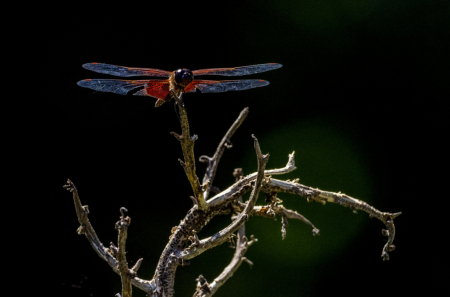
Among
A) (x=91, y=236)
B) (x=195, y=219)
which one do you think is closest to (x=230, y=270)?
(x=195, y=219)

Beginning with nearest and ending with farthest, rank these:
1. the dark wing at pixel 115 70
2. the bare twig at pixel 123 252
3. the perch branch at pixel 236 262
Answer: the bare twig at pixel 123 252 < the dark wing at pixel 115 70 < the perch branch at pixel 236 262

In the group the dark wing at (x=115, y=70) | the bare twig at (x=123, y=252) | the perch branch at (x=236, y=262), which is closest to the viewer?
the bare twig at (x=123, y=252)

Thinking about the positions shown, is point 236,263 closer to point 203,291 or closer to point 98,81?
point 203,291

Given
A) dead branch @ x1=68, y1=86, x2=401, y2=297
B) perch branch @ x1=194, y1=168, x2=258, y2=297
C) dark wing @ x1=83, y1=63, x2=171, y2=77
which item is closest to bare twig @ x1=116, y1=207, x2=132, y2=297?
dead branch @ x1=68, y1=86, x2=401, y2=297

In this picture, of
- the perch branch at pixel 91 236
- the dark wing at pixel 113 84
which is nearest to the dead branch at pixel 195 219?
the perch branch at pixel 91 236

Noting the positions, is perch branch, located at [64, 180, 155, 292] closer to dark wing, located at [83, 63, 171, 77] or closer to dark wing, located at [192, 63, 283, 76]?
dark wing, located at [83, 63, 171, 77]

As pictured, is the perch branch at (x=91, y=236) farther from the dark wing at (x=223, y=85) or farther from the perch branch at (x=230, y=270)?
the dark wing at (x=223, y=85)

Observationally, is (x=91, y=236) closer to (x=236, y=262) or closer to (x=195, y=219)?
(x=195, y=219)

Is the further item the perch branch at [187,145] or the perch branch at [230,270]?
the perch branch at [230,270]
